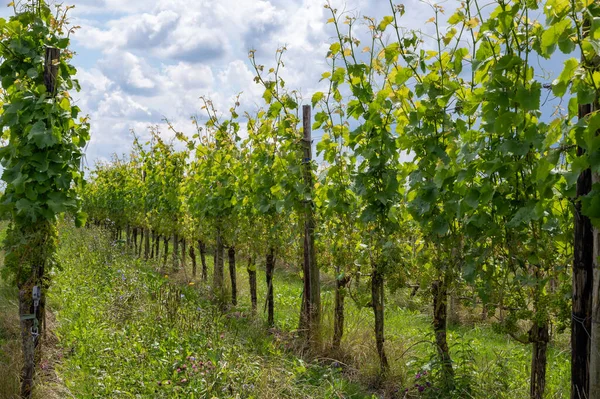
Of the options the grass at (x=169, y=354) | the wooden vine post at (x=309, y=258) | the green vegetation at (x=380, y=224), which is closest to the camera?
the green vegetation at (x=380, y=224)

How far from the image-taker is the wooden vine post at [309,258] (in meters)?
6.71

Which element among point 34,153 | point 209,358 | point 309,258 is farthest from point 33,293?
point 309,258

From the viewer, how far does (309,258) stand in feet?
23.0

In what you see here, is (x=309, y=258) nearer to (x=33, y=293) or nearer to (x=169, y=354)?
(x=169, y=354)

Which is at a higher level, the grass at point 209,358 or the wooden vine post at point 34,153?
the wooden vine post at point 34,153

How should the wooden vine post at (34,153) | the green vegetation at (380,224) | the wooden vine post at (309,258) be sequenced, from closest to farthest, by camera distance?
the green vegetation at (380,224) < the wooden vine post at (34,153) < the wooden vine post at (309,258)

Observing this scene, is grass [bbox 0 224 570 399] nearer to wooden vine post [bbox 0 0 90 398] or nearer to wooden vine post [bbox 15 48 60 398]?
wooden vine post [bbox 15 48 60 398]

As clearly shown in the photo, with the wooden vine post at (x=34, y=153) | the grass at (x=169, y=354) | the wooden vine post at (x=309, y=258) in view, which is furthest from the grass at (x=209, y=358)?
the wooden vine post at (x=34, y=153)

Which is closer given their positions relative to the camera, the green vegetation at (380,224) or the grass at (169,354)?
the green vegetation at (380,224)

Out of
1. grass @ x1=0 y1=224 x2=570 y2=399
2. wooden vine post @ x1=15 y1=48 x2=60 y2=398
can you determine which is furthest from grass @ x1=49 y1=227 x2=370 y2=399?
wooden vine post @ x1=15 y1=48 x2=60 y2=398

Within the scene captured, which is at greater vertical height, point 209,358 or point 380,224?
point 380,224

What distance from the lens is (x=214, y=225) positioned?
9859mm

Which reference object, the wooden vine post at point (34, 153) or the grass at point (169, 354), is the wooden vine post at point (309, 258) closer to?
the grass at point (169, 354)

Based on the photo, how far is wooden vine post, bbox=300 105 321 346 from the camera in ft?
22.0
